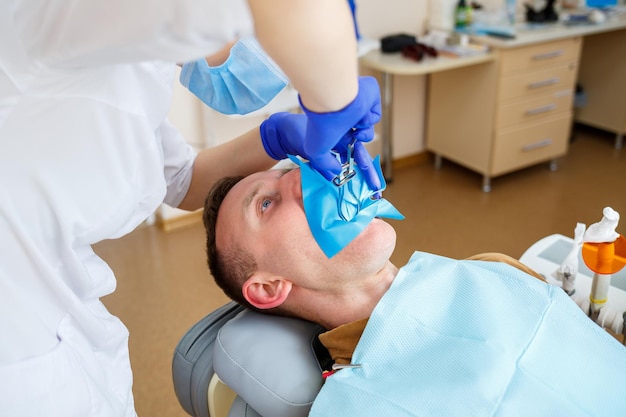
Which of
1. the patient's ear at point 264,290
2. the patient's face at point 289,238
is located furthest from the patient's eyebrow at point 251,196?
the patient's ear at point 264,290

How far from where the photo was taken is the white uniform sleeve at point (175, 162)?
4.10 ft

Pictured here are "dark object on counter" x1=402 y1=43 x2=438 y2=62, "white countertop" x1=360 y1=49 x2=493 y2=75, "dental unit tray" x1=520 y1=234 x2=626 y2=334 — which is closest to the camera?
"dental unit tray" x1=520 y1=234 x2=626 y2=334

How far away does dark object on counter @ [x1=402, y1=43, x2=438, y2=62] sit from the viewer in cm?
314

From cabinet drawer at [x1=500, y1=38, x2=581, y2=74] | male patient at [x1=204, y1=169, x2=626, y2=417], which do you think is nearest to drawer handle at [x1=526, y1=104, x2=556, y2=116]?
cabinet drawer at [x1=500, y1=38, x2=581, y2=74]

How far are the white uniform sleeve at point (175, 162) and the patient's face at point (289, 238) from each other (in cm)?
17

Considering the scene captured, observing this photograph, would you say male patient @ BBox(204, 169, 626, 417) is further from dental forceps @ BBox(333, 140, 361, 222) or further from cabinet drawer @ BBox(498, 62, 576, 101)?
cabinet drawer @ BBox(498, 62, 576, 101)

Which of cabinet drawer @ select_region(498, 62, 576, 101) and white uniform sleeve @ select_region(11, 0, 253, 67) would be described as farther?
cabinet drawer @ select_region(498, 62, 576, 101)

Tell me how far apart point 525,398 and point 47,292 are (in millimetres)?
801

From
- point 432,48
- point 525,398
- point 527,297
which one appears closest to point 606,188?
point 432,48

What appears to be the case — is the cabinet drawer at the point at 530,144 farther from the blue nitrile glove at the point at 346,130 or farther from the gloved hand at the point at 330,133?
the blue nitrile glove at the point at 346,130

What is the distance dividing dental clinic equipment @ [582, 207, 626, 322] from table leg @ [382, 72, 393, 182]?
2.21 m

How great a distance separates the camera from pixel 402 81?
3.65m

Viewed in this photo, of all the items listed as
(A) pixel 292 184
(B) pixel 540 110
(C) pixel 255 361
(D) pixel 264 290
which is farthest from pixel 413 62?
(C) pixel 255 361

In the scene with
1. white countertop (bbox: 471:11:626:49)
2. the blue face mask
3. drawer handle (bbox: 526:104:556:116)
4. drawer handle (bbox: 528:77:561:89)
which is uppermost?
the blue face mask
